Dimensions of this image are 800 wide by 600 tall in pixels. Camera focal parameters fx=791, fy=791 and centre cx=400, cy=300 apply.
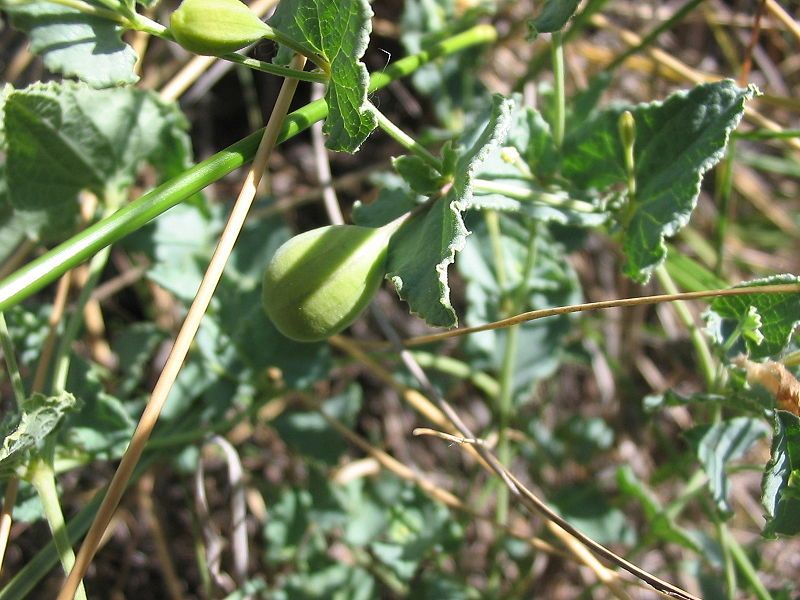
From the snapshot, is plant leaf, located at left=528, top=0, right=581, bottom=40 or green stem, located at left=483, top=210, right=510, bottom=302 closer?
plant leaf, located at left=528, top=0, right=581, bottom=40

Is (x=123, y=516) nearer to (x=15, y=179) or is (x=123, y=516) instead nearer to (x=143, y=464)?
(x=143, y=464)

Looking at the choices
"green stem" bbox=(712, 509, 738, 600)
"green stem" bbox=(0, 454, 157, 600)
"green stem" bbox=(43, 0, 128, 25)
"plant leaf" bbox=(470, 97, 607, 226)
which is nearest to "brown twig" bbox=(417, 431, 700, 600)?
"green stem" bbox=(712, 509, 738, 600)

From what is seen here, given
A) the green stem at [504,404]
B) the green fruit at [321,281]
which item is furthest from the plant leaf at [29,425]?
the green stem at [504,404]

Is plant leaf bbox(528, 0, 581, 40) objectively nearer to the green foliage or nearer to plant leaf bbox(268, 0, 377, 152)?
the green foliage

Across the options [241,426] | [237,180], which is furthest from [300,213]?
[241,426]

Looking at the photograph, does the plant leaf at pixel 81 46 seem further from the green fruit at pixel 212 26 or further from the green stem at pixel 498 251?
the green stem at pixel 498 251

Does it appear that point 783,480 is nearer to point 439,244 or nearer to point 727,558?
point 727,558
